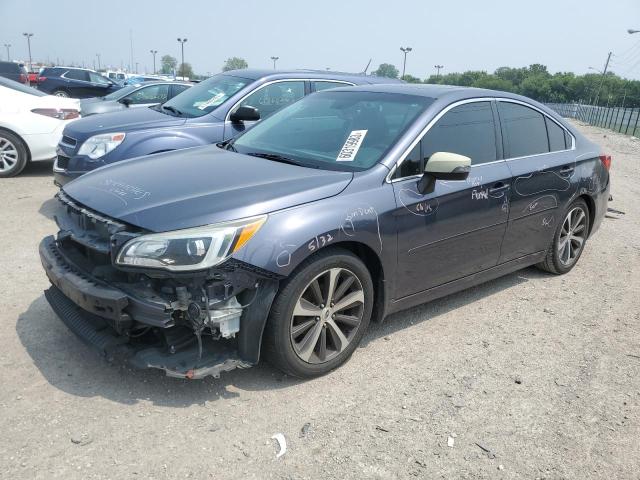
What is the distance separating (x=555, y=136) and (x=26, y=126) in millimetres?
7228

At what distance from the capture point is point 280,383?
11.1 ft

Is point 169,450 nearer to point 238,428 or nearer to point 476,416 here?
point 238,428

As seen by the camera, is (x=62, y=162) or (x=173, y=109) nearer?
(x=62, y=162)

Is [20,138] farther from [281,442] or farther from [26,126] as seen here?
[281,442]

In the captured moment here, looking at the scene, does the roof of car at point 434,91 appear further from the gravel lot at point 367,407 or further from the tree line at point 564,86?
the tree line at point 564,86

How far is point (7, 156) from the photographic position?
838 cm

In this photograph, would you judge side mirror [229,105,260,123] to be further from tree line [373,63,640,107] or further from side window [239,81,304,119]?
tree line [373,63,640,107]

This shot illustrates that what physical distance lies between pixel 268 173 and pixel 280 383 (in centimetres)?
128

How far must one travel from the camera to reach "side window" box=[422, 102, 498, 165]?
3.93 metres

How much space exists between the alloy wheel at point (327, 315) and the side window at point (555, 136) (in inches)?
105

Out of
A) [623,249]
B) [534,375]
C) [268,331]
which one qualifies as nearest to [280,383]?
[268,331]

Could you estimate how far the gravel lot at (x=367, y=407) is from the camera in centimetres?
272

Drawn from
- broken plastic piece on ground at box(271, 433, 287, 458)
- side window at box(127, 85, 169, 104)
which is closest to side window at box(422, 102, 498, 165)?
broken plastic piece on ground at box(271, 433, 287, 458)

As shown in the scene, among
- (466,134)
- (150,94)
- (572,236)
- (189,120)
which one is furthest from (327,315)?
(150,94)
